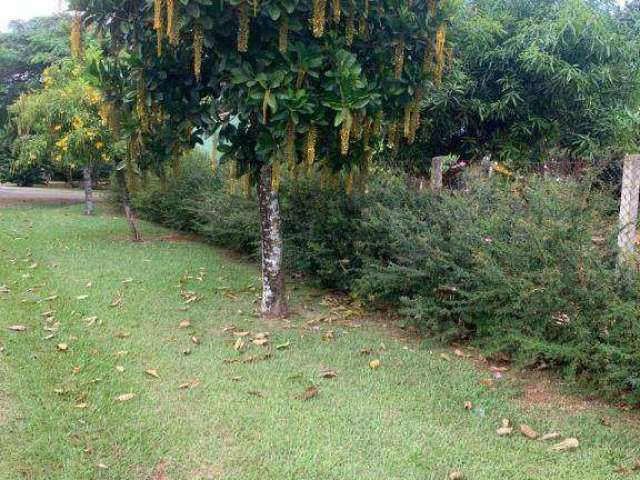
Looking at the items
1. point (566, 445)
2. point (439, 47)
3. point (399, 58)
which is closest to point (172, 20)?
point (399, 58)

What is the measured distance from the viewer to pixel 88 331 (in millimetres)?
5832

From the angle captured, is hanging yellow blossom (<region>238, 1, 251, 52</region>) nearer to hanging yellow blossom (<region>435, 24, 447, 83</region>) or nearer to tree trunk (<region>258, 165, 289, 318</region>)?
tree trunk (<region>258, 165, 289, 318</region>)

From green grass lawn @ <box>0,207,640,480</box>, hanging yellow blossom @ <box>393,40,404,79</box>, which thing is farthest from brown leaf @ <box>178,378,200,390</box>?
hanging yellow blossom @ <box>393,40,404,79</box>

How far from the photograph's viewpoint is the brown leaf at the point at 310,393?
166 inches

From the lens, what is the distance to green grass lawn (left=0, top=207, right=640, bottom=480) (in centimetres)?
333

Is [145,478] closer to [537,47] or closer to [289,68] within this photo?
[289,68]

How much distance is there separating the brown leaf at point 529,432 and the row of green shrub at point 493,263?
612mm

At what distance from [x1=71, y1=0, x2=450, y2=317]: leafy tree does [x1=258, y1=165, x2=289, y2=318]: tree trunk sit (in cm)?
1

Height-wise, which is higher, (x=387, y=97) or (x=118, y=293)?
(x=387, y=97)

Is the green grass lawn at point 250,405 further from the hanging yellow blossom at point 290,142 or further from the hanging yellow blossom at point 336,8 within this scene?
the hanging yellow blossom at point 336,8

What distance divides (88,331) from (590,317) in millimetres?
4519

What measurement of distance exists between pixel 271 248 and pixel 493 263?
2.33 meters

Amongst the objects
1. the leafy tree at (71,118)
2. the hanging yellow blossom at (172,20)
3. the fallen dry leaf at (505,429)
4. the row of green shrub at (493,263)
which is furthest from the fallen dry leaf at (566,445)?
the leafy tree at (71,118)

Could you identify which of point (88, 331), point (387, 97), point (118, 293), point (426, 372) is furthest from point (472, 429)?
point (118, 293)
